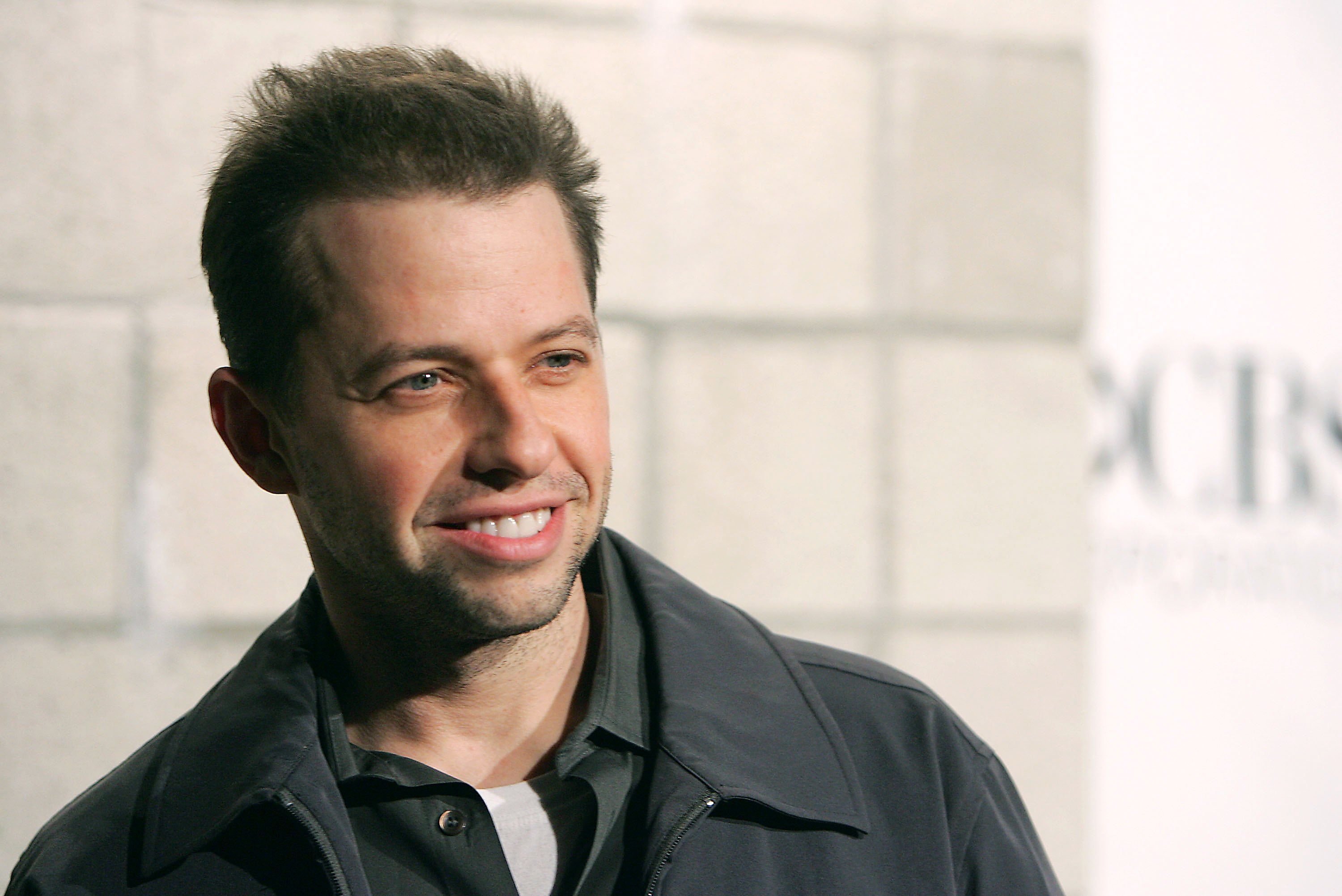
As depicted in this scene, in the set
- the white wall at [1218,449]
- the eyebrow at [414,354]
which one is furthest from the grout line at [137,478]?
the white wall at [1218,449]

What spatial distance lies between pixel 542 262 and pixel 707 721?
56cm

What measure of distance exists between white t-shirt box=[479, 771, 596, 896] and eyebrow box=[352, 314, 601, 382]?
49 cm

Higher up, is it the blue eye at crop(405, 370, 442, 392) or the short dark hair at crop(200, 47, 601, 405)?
the short dark hair at crop(200, 47, 601, 405)

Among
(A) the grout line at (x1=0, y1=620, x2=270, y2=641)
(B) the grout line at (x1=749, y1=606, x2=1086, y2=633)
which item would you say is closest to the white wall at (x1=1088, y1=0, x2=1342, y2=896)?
(B) the grout line at (x1=749, y1=606, x2=1086, y2=633)

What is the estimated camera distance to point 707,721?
1.37 m

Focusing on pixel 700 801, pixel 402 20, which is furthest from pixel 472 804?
pixel 402 20

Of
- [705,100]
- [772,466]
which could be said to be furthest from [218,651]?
[705,100]

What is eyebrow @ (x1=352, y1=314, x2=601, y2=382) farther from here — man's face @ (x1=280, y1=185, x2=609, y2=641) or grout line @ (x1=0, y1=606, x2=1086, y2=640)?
grout line @ (x1=0, y1=606, x2=1086, y2=640)

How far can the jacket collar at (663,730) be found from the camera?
4.33ft

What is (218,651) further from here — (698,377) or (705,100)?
(705,100)

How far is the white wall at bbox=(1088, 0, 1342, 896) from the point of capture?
9.52ft

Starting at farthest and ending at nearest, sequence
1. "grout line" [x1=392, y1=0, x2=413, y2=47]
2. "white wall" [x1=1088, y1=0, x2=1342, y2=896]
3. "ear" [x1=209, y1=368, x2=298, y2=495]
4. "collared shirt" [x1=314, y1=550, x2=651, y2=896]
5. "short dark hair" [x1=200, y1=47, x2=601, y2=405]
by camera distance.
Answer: "white wall" [x1=1088, y1=0, x2=1342, y2=896], "grout line" [x1=392, y1=0, x2=413, y2=47], "ear" [x1=209, y1=368, x2=298, y2=495], "short dark hair" [x1=200, y1=47, x2=601, y2=405], "collared shirt" [x1=314, y1=550, x2=651, y2=896]

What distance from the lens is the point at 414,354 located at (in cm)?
134

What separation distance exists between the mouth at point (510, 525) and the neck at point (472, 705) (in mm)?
120
